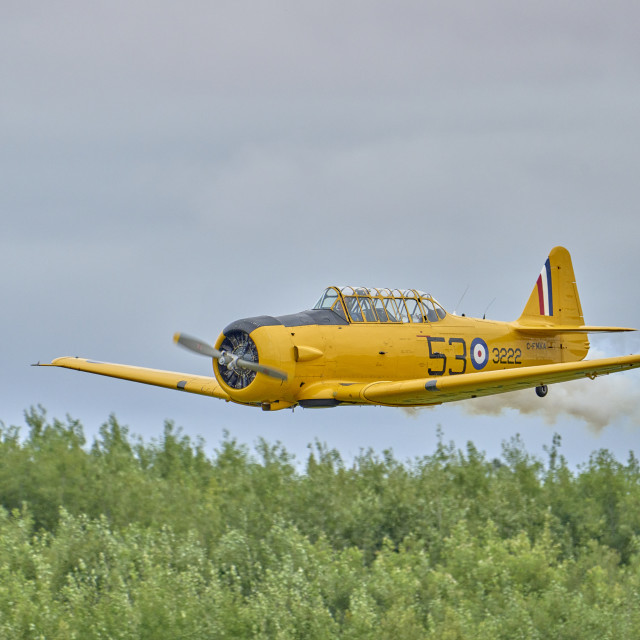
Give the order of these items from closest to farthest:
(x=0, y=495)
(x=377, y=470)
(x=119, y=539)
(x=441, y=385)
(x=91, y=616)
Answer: (x=441, y=385), (x=91, y=616), (x=119, y=539), (x=0, y=495), (x=377, y=470)

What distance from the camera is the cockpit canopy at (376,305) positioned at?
2173 centimetres

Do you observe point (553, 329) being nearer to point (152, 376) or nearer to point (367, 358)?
point (367, 358)

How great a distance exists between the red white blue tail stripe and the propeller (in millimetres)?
8854

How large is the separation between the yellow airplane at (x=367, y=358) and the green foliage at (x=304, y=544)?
1415 inches

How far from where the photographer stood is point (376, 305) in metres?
22.0

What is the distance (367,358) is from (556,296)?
7686mm

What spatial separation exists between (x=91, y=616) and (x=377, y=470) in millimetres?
37253

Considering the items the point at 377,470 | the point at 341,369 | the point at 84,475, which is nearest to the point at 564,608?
the point at 377,470

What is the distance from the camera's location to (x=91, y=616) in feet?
193

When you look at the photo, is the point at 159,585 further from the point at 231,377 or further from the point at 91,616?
the point at 231,377

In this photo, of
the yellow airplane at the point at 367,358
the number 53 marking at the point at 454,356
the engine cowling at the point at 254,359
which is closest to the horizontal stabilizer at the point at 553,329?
the yellow airplane at the point at 367,358

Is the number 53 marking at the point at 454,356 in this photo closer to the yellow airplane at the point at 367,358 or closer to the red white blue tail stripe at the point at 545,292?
the yellow airplane at the point at 367,358

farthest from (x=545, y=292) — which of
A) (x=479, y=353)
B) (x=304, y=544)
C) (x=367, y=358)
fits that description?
(x=304, y=544)

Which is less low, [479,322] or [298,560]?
[479,322]
